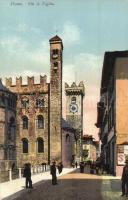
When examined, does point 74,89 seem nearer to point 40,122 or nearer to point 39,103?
point 39,103

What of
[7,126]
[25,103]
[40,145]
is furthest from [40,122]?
[7,126]

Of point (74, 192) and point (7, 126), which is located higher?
point (7, 126)

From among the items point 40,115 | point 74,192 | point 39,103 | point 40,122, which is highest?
point 39,103

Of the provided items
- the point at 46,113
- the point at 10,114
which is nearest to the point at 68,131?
the point at 46,113

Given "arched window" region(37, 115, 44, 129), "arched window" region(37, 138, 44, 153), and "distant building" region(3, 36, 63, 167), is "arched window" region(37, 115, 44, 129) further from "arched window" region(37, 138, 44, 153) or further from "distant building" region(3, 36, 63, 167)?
"arched window" region(37, 138, 44, 153)

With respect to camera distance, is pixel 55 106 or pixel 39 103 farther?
pixel 39 103

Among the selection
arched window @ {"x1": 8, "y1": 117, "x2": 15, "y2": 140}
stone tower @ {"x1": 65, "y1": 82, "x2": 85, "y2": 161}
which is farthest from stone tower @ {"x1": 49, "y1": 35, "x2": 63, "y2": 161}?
stone tower @ {"x1": 65, "y1": 82, "x2": 85, "y2": 161}

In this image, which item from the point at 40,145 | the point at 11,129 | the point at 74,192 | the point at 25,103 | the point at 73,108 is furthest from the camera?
the point at 73,108

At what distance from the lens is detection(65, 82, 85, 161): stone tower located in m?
103

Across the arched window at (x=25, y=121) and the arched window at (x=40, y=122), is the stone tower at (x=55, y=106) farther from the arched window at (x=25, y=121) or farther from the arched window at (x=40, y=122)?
the arched window at (x=25, y=121)

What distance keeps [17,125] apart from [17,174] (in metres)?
31.8

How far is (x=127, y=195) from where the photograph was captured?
62.1 ft

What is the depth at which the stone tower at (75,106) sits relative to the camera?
339 ft

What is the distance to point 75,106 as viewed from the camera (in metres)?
105
